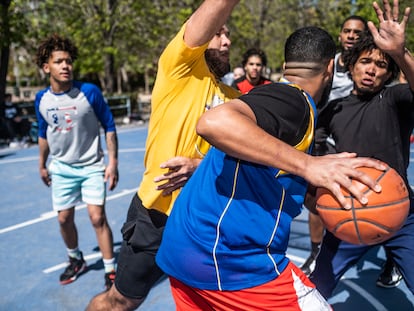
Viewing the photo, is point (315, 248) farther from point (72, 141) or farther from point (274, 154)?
point (274, 154)

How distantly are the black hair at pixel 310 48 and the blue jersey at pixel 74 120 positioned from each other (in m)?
2.79

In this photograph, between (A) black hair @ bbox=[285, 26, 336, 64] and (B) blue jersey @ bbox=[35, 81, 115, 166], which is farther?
(B) blue jersey @ bbox=[35, 81, 115, 166]

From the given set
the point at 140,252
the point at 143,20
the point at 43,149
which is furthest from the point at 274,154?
the point at 143,20

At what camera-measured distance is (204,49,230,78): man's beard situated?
3.04m

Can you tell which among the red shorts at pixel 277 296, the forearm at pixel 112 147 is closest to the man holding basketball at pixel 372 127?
the red shorts at pixel 277 296

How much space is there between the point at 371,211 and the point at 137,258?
156 cm

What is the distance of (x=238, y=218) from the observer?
2125mm

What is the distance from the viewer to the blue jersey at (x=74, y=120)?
184 inches

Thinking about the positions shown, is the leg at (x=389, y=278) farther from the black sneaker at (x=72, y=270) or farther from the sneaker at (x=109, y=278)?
the black sneaker at (x=72, y=270)

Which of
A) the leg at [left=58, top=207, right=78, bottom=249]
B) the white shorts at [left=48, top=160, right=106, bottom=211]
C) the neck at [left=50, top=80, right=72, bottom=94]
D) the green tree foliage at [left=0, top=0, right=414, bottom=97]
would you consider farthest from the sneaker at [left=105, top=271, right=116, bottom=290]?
the green tree foliage at [left=0, top=0, right=414, bottom=97]

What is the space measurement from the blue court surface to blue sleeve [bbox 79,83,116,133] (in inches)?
62.6

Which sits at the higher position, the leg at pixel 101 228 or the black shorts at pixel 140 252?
the black shorts at pixel 140 252

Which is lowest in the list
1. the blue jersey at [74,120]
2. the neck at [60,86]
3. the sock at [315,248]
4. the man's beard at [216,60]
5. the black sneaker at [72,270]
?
the black sneaker at [72,270]

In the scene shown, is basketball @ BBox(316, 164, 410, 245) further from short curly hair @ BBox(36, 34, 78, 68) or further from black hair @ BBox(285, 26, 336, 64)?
short curly hair @ BBox(36, 34, 78, 68)
